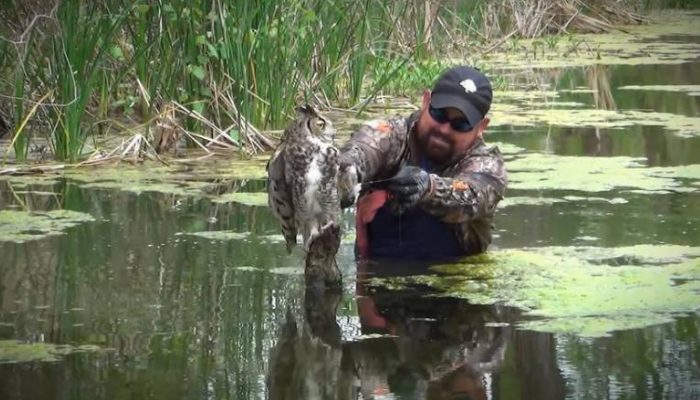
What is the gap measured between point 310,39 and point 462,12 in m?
4.96

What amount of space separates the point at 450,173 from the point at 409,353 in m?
1.23

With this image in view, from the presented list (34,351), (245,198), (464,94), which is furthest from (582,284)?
(245,198)

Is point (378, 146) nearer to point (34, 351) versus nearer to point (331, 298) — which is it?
point (331, 298)

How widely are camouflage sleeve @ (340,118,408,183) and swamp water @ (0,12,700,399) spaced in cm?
33

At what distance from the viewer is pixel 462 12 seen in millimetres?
13000

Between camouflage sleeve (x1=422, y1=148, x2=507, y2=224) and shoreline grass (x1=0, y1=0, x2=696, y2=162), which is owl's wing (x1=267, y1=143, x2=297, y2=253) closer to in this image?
camouflage sleeve (x1=422, y1=148, x2=507, y2=224)

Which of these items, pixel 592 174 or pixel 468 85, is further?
pixel 592 174

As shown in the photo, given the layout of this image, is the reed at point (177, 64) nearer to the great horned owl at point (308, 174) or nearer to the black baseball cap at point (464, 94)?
the black baseball cap at point (464, 94)

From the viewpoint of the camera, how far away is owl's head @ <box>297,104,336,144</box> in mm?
4488

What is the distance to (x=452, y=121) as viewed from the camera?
16.6 ft

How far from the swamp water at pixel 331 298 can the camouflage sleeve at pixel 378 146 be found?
0.33 m

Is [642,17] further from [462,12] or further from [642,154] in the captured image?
[642,154]

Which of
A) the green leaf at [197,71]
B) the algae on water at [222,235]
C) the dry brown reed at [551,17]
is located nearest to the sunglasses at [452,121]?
the algae on water at [222,235]

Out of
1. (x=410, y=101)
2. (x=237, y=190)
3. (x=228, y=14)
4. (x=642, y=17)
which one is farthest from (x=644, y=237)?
(x=642, y=17)
